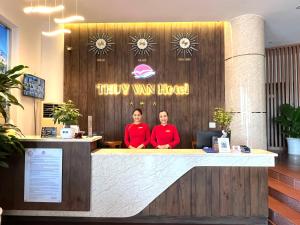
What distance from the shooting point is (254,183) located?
11.1ft

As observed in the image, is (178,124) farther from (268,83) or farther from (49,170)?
(268,83)

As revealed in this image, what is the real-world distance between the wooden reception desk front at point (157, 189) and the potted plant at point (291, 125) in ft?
14.5

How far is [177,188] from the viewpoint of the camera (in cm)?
343

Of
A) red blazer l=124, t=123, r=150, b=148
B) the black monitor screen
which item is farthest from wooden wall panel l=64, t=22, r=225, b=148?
red blazer l=124, t=123, r=150, b=148

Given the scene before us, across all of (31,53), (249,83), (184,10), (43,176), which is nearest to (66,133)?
(43,176)

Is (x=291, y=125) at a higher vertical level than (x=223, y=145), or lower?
higher

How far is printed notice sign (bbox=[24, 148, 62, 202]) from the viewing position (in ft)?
11.2

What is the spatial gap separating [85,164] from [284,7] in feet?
16.3

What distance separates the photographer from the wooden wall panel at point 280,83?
8148 mm

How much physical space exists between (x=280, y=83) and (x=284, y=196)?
18.0ft

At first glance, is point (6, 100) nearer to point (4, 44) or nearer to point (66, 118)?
point (66, 118)

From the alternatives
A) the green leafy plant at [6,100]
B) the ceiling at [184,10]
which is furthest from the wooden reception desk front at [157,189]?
the ceiling at [184,10]

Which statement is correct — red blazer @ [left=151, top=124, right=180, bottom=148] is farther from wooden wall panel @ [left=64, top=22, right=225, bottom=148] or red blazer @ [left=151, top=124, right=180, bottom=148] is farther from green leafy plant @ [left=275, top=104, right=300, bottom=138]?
green leafy plant @ [left=275, top=104, right=300, bottom=138]

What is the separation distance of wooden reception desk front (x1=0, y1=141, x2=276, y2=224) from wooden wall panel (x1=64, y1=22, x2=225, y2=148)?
8.99ft
